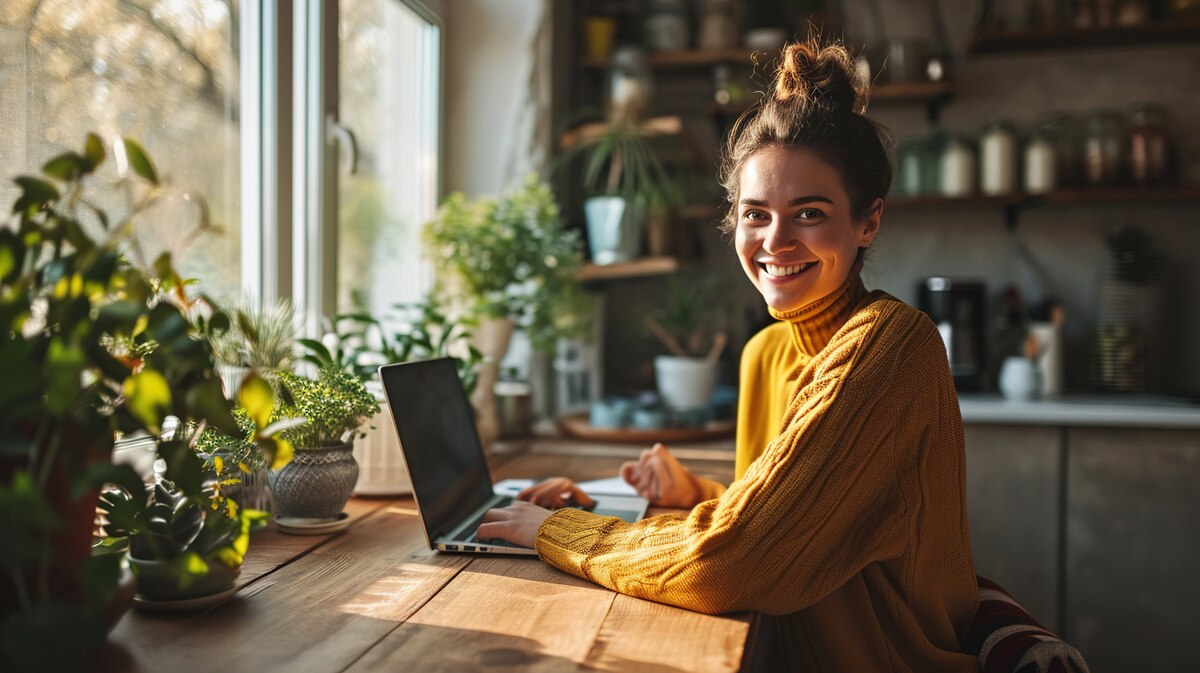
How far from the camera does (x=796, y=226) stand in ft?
3.91

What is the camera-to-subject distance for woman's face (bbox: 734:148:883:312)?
3.87 feet

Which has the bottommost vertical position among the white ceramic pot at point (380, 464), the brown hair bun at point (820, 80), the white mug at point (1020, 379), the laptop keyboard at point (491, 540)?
the laptop keyboard at point (491, 540)

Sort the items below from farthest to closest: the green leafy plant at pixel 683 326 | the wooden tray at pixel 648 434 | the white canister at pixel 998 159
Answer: the white canister at pixel 998 159
the green leafy plant at pixel 683 326
the wooden tray at pixel 648 434

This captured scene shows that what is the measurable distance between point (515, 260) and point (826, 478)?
1212 millimetres

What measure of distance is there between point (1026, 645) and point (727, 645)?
0.41 meters

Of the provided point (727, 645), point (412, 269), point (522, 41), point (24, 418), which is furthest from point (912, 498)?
point (522, 41)

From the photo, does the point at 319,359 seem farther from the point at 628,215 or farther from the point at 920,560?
the point at 628,215

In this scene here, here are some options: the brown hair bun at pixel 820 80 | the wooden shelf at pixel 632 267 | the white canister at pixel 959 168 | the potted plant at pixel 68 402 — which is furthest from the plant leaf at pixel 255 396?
the white canister at pixel 959 168

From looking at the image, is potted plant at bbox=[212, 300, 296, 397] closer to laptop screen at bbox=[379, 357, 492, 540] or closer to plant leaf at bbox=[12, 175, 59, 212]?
laptop screen at bbox=[379, 357, 492, 540]

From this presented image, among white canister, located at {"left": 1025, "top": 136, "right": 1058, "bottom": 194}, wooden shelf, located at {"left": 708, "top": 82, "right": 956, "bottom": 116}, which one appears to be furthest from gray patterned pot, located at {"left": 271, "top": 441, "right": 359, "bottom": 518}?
white canister, located at {"left": 1025, "top": 136, "right": 1058, "bottom": 194}

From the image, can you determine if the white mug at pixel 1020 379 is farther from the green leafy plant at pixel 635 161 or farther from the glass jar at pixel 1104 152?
the green leafy plant at pixel 635 161

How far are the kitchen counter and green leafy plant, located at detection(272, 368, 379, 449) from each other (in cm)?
160

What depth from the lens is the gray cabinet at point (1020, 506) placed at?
2.33 metres

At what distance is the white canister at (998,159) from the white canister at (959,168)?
0.04m
